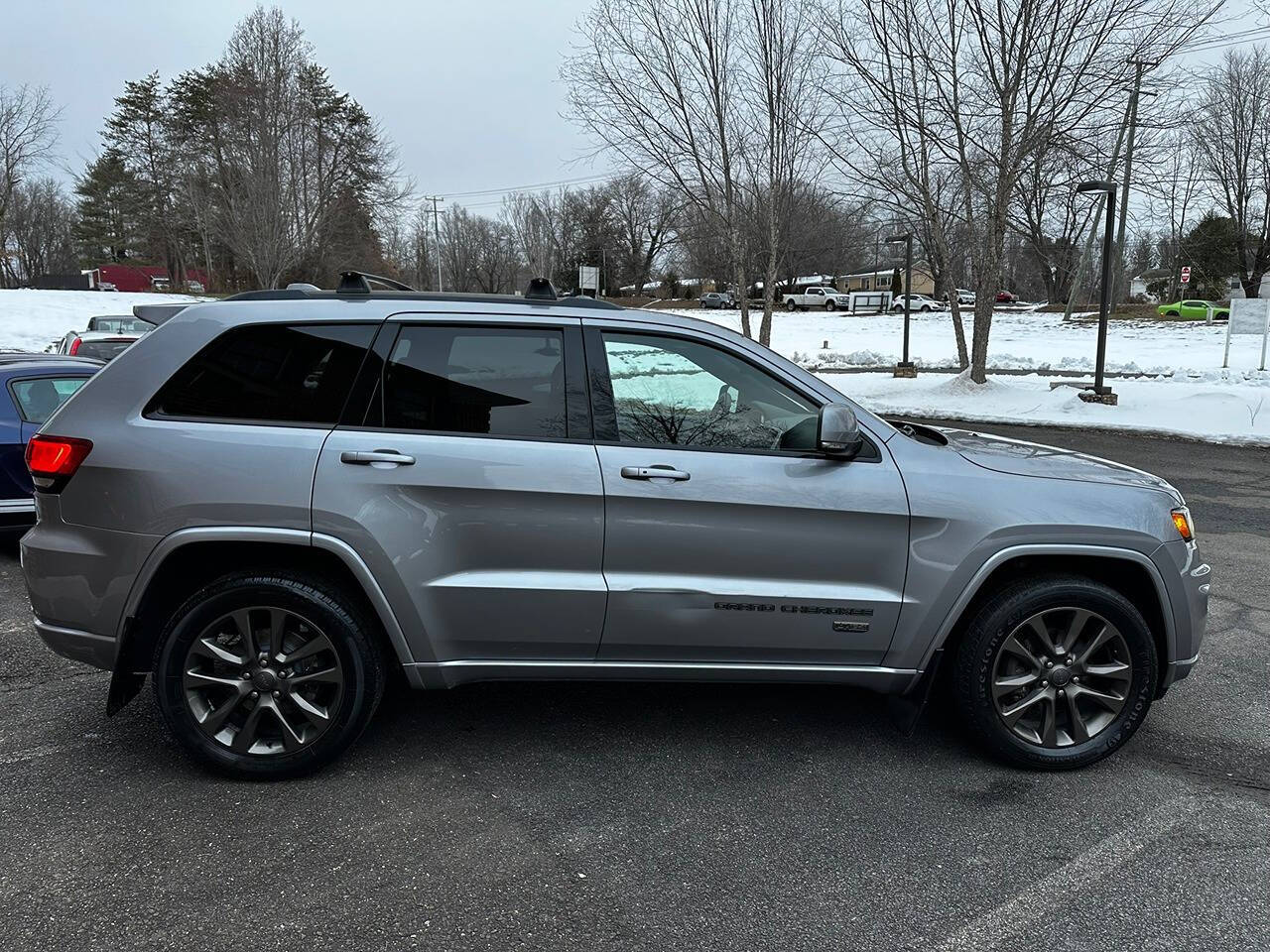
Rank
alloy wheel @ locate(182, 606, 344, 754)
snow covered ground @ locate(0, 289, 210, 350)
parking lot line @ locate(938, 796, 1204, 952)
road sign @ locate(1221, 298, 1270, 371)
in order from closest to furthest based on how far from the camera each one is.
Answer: parking lot line @ locate(938, 796, 1204, 952), alloy wheel @ locate(182, 606, 344, 754), road sign @ locate(1221, 298, 1270, 371), snow covered ground @ locate(0, 289, 210, 350)

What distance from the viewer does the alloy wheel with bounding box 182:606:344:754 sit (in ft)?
10.8

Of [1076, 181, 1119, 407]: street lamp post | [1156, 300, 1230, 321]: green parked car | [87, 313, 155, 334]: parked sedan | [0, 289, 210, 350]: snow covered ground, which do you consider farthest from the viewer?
[1156, 300, 1230, 321]: green parked car

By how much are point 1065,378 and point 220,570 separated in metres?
21.3

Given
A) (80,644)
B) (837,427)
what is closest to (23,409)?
(80,644)

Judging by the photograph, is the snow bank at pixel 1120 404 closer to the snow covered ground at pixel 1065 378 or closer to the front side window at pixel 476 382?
the snow covered ground at pixel 1065 378

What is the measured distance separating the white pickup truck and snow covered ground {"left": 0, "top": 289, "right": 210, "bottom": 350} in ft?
126

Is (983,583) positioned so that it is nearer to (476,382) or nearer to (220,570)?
(476,382)

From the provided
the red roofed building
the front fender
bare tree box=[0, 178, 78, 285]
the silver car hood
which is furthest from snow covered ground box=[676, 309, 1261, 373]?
bare tree box=[0, 178, 78, 285]

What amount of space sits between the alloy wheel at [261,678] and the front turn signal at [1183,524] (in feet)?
10.7

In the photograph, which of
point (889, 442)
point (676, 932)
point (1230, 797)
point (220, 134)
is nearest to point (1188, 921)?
point (1230, 797)

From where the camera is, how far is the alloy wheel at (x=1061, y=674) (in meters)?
3.47

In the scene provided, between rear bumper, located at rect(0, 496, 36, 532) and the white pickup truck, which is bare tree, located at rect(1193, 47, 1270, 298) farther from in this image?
rear bumper, located at rect(0, 496, 36, 532)

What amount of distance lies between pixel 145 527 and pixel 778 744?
8.50 ft

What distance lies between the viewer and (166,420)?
328 centimetres
